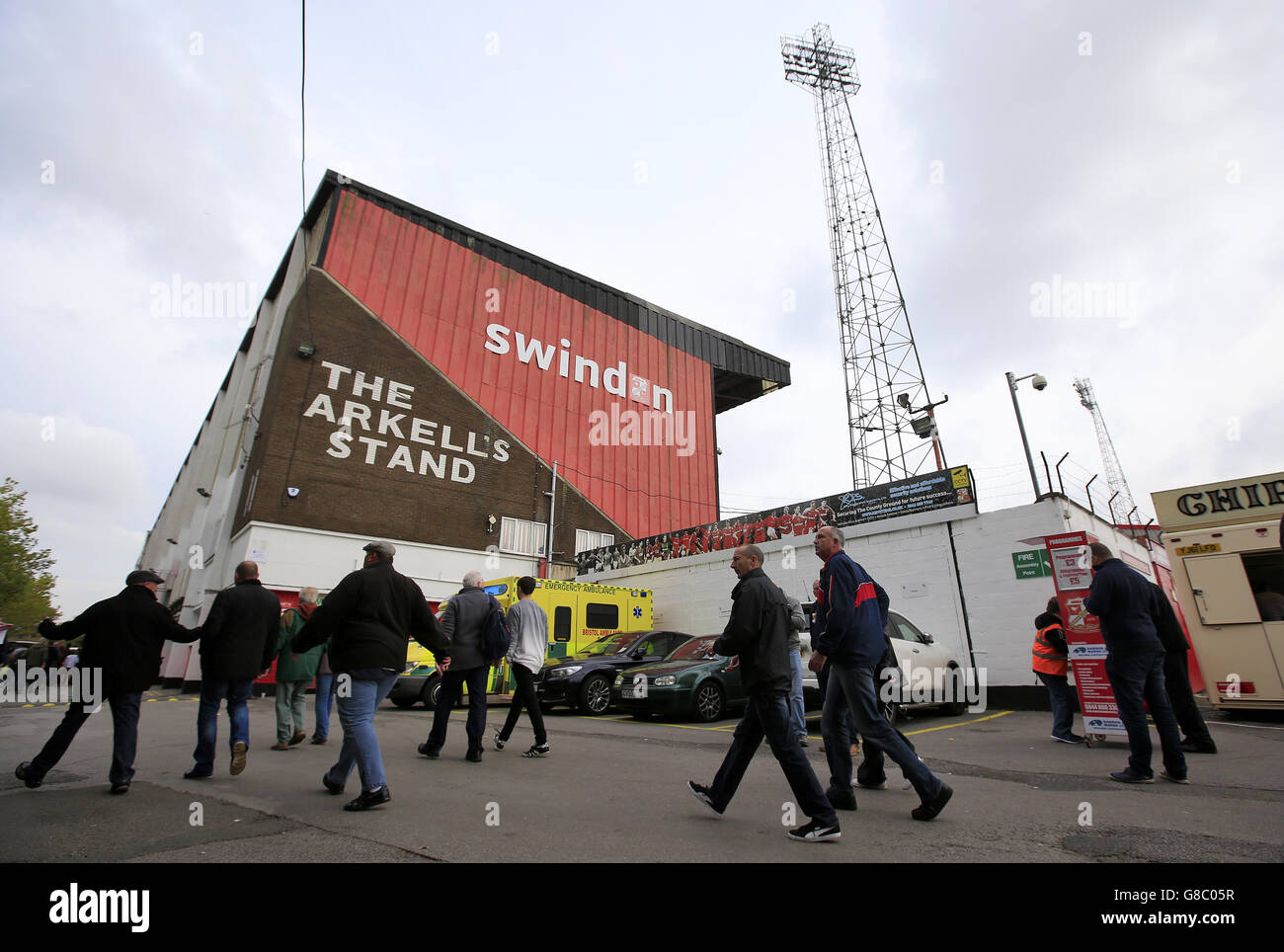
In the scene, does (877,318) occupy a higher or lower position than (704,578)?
higher

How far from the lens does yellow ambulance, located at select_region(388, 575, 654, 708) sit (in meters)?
12.7

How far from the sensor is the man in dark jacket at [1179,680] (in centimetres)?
588

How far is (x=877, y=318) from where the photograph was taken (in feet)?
82.5

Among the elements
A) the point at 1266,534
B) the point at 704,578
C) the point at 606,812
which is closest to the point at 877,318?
the point at 704,578

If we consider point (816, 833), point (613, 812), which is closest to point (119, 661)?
point (613, 812)

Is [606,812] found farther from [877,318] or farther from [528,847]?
[877,318]

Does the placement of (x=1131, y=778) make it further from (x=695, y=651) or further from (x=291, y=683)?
(x=291, y=683)

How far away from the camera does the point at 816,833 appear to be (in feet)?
11.0

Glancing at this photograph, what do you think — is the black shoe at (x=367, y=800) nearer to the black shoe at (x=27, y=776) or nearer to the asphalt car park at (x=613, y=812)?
the asphalt car park at (x=613, y=812)

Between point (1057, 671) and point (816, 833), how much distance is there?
18.9ft

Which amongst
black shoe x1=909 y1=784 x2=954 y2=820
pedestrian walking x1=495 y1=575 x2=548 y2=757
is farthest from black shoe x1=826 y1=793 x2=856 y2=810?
pedestrian walking x1=495 y1=575 x2=548 y2=757

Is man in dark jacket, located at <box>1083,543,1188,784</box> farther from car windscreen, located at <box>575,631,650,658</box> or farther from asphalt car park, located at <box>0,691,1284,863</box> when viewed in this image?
car windscreen, located at <box>575,631,650,658</box>

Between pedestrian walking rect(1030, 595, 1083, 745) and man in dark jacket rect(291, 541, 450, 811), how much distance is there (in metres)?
7.13
